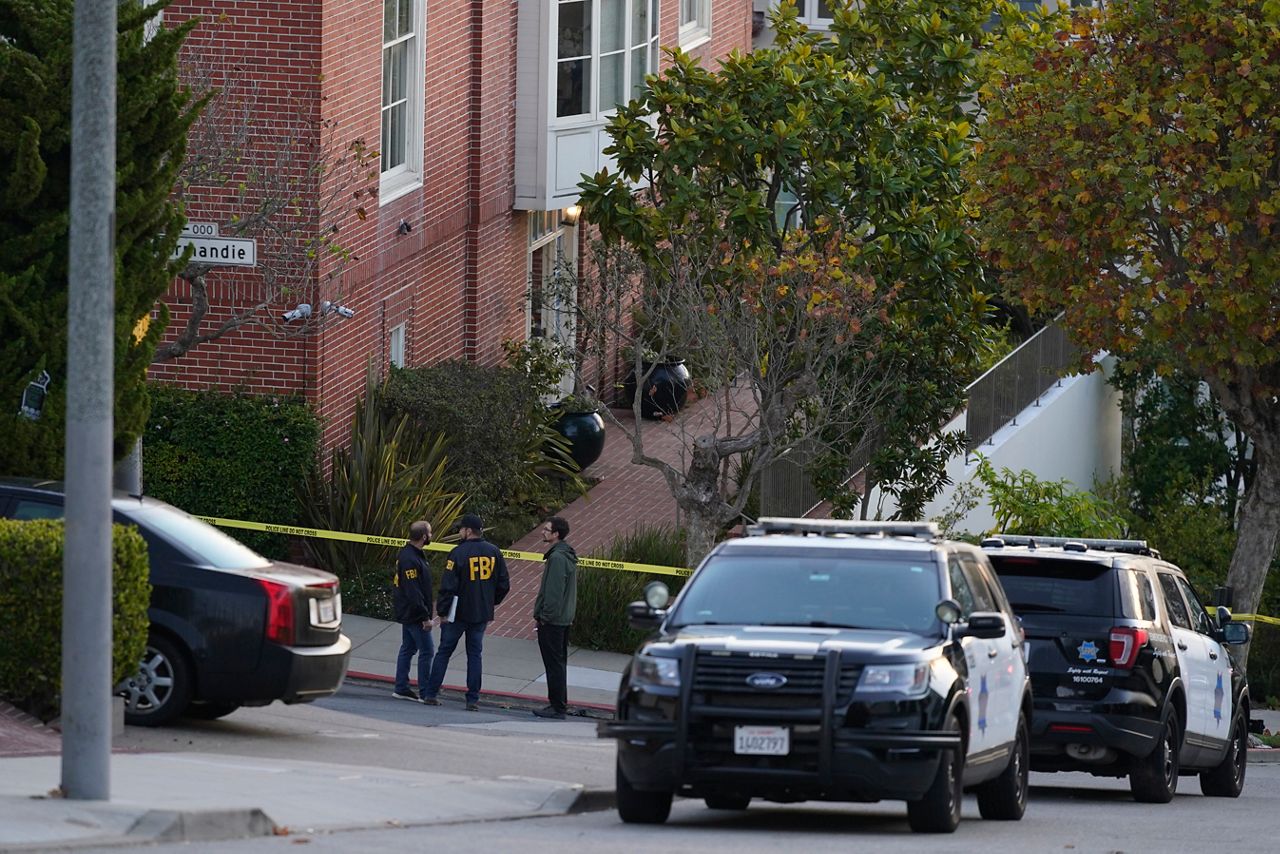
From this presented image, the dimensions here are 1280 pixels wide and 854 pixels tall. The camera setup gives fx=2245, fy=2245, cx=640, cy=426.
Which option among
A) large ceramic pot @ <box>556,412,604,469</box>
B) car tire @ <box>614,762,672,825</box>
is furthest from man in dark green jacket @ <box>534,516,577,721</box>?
large ceramic pot @ <box>556,412,604,469</box>

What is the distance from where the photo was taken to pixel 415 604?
1869 centimetres

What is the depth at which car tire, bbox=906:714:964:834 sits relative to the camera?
11.7 meters

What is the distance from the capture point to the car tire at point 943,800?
11742 mm

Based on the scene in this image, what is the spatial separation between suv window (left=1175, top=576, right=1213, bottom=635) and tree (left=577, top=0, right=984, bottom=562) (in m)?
5.96

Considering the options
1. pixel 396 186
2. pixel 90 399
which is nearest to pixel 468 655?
pixel 90 399

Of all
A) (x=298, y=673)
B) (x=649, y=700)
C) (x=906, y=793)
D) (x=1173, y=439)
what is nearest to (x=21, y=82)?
(x=298, y=673)

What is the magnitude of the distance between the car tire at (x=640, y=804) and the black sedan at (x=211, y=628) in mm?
2878

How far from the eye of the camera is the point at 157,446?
882 inches

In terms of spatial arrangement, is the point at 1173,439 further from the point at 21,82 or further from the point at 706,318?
the point at 21,82

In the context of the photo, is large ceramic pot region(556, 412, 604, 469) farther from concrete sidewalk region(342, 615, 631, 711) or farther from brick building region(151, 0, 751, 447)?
concrete sidewalk region(342, 615, 631, 711)

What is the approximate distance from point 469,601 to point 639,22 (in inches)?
566

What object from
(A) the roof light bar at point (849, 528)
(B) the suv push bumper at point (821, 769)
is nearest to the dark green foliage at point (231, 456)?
(A) the roof light bar at point (849, 528)

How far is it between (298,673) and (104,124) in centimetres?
473

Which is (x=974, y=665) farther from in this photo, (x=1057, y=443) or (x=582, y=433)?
(x=1057, y=443)
